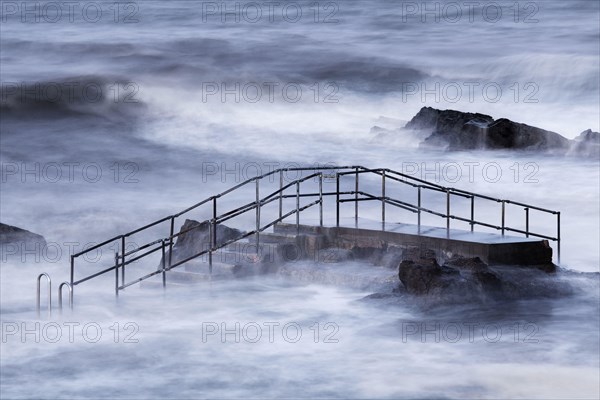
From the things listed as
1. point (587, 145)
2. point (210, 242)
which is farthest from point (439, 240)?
point (587, 145)

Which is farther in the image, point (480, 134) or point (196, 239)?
point (480, 134)

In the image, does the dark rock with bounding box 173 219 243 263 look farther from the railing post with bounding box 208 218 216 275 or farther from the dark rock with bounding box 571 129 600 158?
the dark rock with bounding box 571 129 600 158

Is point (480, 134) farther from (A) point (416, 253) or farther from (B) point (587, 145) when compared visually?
(A) point (416, 253)

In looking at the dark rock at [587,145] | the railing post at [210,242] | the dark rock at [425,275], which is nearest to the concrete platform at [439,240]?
the dark rock at [425,275]

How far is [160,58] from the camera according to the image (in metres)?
49.0

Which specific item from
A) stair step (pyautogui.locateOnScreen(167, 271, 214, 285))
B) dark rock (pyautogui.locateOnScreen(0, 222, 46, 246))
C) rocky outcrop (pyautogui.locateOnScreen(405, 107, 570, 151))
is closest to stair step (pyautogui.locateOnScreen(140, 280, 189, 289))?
stair step (pyautogui.locateOnScreen(167, 271, 214, 285))

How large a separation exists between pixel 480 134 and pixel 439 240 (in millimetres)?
19644

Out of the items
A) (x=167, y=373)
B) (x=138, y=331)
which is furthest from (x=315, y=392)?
(x=138, y=331)

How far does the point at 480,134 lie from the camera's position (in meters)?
38.5

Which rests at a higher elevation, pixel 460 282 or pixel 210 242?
pixel 210 242

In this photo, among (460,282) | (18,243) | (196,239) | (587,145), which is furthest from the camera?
(587,145)

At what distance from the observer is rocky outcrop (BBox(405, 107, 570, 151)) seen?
127 feet

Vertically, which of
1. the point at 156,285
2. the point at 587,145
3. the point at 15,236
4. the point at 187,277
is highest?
the point at 587,145

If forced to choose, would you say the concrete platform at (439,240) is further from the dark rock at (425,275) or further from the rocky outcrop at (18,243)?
the rocky outcrop at (18,243)
